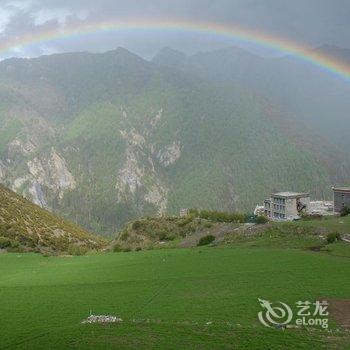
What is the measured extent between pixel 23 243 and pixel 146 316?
65245 mm

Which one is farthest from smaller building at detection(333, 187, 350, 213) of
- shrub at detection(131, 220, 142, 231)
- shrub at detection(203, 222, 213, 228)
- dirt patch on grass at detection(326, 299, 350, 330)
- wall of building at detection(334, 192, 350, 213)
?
dirt patch on grass at detection(326, 299, 350, 330)

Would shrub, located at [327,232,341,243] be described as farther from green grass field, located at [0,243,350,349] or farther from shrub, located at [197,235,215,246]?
shrub, located at [197,235,215,246]

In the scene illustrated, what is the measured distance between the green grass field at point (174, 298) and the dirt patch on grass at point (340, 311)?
1.03 metres

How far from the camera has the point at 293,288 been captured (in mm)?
32750

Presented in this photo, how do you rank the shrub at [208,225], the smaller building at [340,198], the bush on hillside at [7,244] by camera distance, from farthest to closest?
the smaller building at [340,198]
the shrub at [208,225]
the bush on hillside at [7,244]

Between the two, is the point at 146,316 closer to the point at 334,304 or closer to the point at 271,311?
the point at 271,311

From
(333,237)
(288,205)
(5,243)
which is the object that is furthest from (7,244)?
(288,205)

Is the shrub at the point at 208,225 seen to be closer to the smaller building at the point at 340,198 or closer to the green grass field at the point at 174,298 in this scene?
the green grass field at the point at 174,298

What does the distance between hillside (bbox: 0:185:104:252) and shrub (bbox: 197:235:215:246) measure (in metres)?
27.0

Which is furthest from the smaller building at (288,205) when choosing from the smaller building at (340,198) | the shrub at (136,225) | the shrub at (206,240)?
the shrub at (206,240)

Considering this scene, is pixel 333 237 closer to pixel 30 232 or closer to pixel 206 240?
pixel 206 240

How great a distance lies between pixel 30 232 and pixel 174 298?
6999 centimetres

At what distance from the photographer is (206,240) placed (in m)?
71.4

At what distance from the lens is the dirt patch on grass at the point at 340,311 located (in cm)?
2567
